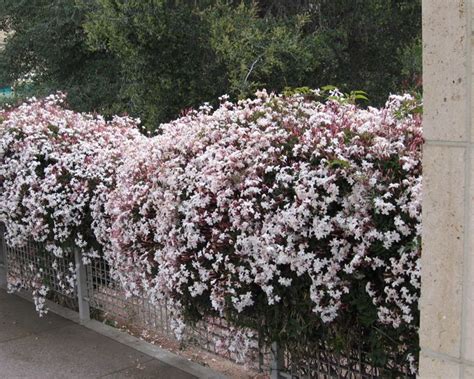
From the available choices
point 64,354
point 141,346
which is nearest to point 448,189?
point 141,346

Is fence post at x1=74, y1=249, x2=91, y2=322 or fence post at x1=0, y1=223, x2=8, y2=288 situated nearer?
fence post at x1=74, y1=249, x2=91, y2=322

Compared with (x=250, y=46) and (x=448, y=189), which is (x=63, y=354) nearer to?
(x=448, y=189)

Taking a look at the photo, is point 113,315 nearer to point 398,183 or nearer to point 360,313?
point 360,313

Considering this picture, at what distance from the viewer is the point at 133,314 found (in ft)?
17.1

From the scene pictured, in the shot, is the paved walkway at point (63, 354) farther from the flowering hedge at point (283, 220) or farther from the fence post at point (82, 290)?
the flowering hedge at point (283, 220)

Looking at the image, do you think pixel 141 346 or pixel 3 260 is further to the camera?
pixel 3 260

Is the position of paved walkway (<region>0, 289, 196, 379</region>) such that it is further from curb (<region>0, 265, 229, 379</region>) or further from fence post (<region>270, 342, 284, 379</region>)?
fence post (<region>270, 342, 284, 379</region>)

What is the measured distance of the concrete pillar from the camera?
1646mm

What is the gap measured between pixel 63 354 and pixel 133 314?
65 cm

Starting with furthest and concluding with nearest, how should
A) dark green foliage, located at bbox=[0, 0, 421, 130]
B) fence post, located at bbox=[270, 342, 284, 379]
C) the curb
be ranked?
dark green foliage, located at bbox=[0, 0, 421, 130] < the curb < fence post, located at bbox=[270, 342, 284, 379]

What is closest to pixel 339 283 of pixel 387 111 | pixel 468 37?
pixel 387 111

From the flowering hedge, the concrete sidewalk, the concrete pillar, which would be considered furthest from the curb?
the concrete pillar

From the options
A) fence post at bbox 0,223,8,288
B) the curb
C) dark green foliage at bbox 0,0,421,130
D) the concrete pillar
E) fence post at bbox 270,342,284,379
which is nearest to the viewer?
the concrete pillar

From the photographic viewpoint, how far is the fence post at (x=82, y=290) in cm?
564
